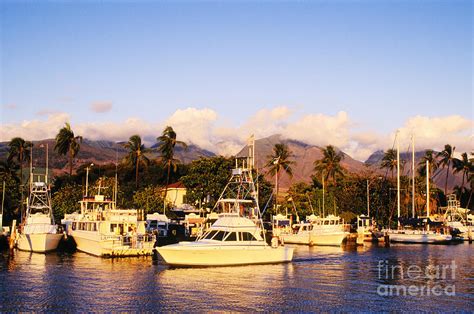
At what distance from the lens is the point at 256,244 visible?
48750mm

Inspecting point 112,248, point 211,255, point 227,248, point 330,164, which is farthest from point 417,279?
point 330,164

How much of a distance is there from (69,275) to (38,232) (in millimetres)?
24443

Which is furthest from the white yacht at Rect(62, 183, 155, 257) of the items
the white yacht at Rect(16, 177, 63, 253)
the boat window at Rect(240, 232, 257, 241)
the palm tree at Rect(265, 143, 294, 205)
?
the palm tree at Rect(265, 143, 294, 205)

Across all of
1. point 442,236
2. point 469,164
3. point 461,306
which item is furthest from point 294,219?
point 461,306

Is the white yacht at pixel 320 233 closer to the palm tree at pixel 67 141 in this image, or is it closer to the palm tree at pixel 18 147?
the palm tree at pixel 67 141

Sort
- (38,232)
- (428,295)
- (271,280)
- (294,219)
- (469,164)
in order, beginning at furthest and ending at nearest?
(469,164), (294,219), (38,232), (271,280), (428,295)

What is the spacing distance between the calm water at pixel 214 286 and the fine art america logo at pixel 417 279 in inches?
11.0

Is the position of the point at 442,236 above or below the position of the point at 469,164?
below

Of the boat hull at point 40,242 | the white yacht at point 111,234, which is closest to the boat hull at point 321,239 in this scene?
the white yacht at point 111,234

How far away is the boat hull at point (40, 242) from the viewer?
63219mm

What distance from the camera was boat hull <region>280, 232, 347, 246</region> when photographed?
77.2 metres

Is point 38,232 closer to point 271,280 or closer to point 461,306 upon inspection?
point 271,280

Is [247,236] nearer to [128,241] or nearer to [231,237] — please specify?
[231,237]

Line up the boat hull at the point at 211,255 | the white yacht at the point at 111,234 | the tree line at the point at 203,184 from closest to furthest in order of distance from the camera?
the boat hull at the point at 211,255
the white yacht at the point at 111,234
the tree line at the point at 203,184
